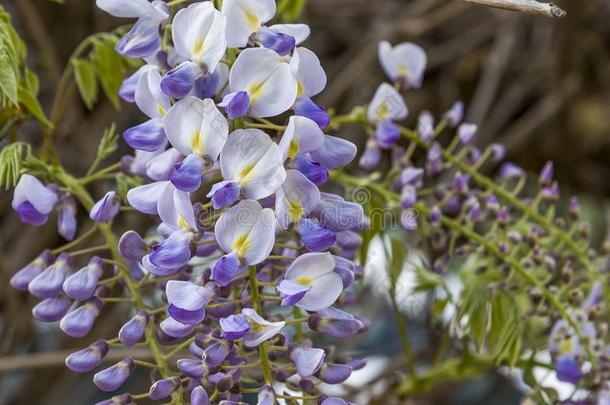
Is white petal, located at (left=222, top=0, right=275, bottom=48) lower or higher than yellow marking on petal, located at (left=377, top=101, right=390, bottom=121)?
higher

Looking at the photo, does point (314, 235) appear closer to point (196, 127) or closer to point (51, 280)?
point (196, 127)

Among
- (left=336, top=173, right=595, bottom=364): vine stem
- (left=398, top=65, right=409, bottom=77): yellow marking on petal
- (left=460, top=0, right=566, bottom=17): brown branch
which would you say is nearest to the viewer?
(left=460, top=0, right=566, bottom=17): brown branch

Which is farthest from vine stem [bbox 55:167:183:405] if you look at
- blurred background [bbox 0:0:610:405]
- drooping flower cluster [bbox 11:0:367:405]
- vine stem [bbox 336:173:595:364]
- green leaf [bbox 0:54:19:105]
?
blurred background [bbox 0:0:610:405]

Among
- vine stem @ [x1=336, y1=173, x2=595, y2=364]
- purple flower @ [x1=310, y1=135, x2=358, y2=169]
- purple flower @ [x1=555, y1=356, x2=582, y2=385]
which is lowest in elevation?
purple flower @ [x1=555, y1=356, x2=582, y2=385]

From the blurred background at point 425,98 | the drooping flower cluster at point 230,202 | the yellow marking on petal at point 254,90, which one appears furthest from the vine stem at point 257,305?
the blurred background at point 425,98

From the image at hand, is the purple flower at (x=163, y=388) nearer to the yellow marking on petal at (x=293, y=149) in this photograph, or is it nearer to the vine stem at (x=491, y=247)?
the yellow marking on petal at (x=293, y=149)

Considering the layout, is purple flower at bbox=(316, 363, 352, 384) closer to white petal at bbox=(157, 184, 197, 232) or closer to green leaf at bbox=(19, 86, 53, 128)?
white petal at bbox=(157, 184, 197, 232)
